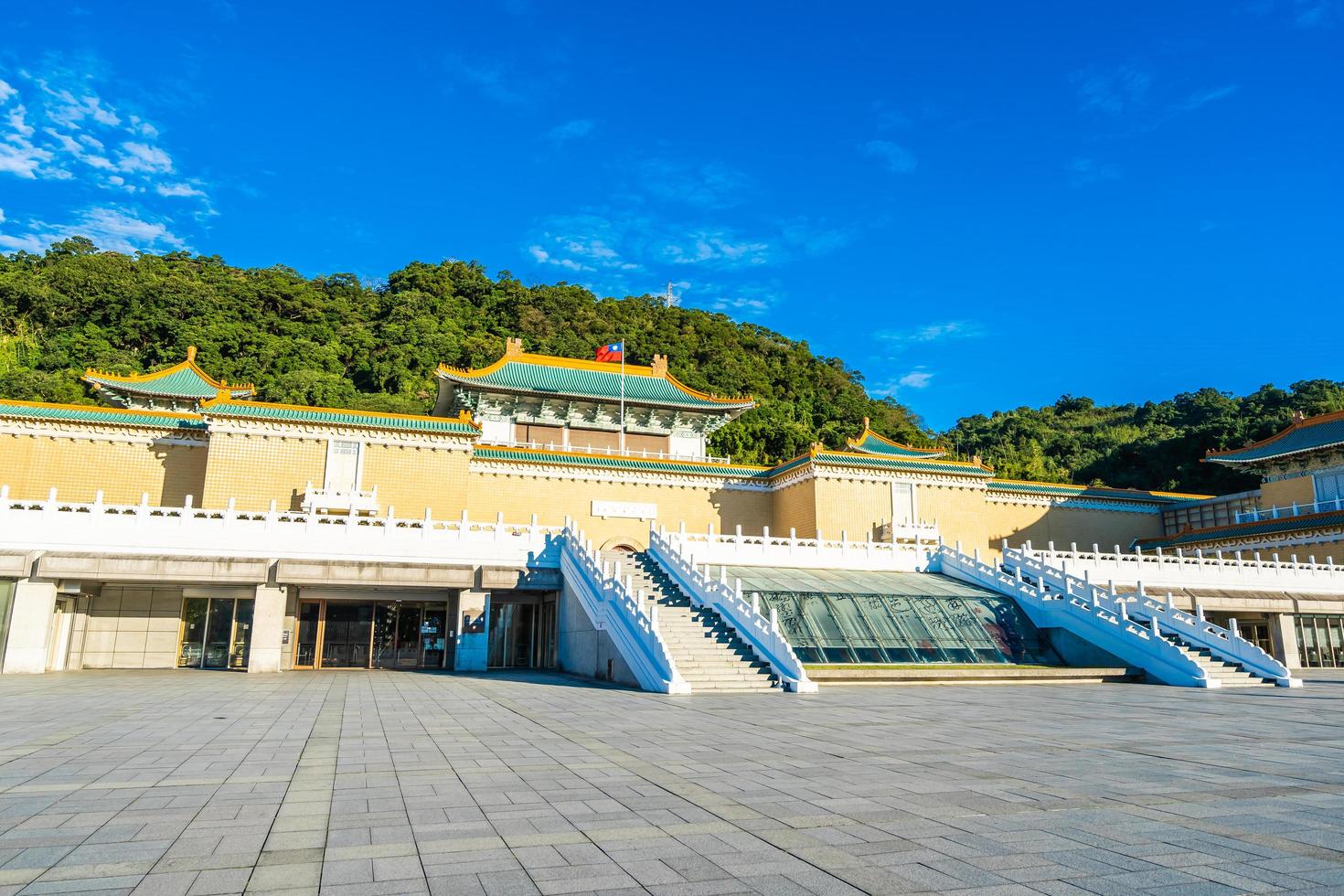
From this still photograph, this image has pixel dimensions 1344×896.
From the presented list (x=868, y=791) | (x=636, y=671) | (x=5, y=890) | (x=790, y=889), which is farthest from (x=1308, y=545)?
(x=5, y=890)

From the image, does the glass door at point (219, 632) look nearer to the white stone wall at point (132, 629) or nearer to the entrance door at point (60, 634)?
the white stone wall at point (132, 629)

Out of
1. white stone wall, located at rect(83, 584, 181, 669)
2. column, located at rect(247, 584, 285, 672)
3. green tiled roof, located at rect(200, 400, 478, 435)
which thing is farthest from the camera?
green tiled roof, located at rect(200, 400, 478, 435)

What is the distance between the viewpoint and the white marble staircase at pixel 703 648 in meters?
16.9

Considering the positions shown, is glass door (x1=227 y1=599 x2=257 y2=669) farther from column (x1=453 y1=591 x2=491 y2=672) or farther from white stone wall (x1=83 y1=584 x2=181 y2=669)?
column (x1=453 y1=591 x2=491 y2=672)

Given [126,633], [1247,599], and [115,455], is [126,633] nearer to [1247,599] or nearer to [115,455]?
[115,455]

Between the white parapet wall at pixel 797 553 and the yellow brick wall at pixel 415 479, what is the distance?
29.6 feet

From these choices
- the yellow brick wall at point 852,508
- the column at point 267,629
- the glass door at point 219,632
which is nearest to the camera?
the column at point 267,629

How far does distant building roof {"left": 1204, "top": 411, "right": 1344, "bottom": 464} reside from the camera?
1364 inches

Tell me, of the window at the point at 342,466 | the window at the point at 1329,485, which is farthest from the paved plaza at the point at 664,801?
the window at the point at 1329,485

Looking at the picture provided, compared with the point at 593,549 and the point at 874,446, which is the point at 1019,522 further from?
the point at 593,549

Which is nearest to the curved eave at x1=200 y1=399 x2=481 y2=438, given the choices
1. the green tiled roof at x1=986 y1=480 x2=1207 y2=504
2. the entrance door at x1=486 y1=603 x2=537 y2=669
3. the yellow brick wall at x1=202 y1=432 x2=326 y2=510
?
the yellow brick wall at x1=202 y1=432 x2=326 y2=510

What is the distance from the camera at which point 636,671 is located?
17.4 meters

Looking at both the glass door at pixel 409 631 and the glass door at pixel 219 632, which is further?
the glass door at pixel 409 631

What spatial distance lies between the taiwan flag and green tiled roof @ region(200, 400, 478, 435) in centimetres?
1045
